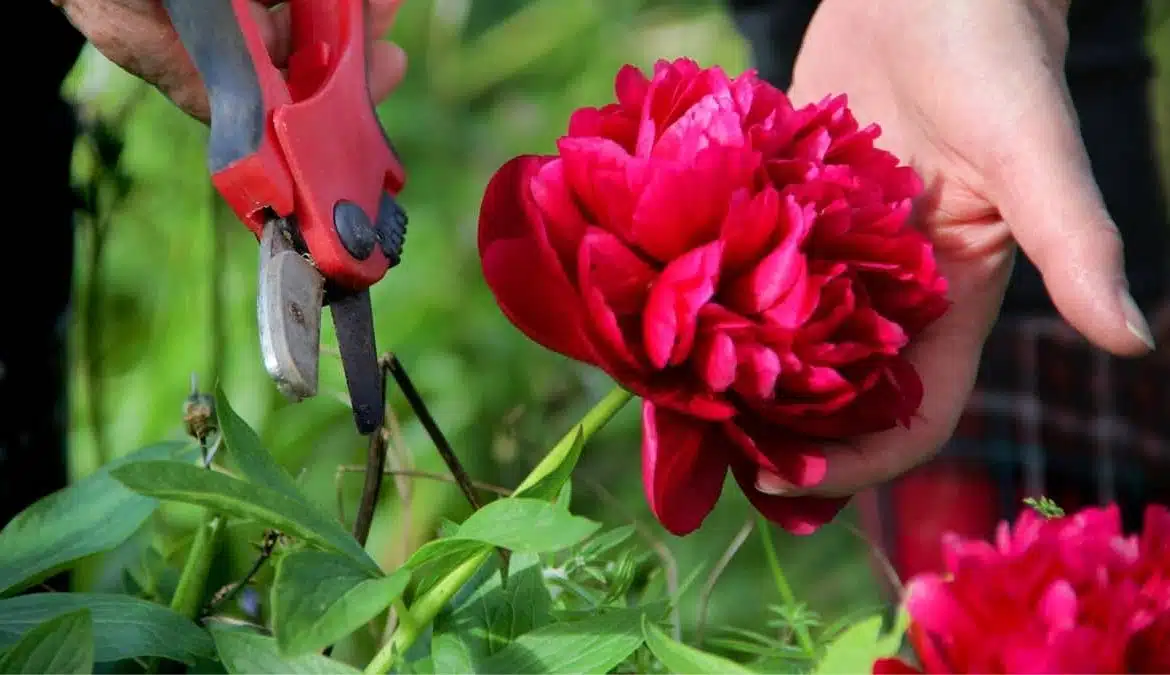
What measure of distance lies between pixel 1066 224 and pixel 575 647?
262 millimetres

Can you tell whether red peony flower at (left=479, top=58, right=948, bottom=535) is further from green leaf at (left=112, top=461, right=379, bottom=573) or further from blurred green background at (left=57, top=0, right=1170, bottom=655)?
blurred green background at (left=57, top=0, right=1170, bottom=655)

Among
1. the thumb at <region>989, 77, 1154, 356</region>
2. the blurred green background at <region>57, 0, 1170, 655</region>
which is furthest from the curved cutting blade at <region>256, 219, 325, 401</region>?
the blurred green background at <region>57, 0, 1170, 655</region>

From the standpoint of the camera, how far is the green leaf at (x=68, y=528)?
0.33 metres

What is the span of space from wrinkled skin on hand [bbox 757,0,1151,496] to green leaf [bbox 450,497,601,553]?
124 mm

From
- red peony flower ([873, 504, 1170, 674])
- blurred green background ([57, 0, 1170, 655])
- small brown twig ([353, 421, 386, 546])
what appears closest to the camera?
red peony flower ([873, 504, 1170, 674])

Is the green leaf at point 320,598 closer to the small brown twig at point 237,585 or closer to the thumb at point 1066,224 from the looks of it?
the small brown twig at point 237,585

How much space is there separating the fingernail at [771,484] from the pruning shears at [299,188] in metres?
0.11

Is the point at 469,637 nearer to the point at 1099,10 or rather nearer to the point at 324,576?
the point at 324,576

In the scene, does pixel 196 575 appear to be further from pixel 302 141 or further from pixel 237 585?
pixel 302 141

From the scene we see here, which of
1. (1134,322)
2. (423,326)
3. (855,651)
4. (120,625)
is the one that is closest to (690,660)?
(855,651)

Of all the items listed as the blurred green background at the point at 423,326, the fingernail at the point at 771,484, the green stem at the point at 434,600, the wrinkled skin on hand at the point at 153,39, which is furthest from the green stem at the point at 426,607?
the blurred green background at the point at 423,326

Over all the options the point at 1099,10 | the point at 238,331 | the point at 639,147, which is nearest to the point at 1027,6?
the point at 639,147

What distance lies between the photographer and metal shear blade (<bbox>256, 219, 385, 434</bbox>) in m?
0.34

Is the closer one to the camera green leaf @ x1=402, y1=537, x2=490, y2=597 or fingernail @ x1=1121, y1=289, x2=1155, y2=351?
green leaf @ x1=402, y1=537, x2=490, y2=597
